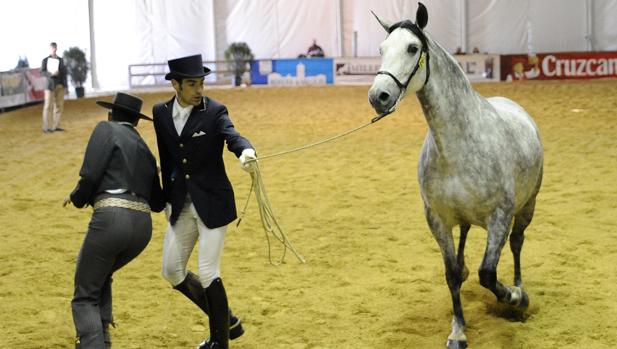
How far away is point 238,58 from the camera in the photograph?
2944 centimetres

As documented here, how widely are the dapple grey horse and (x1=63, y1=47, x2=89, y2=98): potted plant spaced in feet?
79.9

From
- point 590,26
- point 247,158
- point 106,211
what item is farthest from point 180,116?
point 590,26

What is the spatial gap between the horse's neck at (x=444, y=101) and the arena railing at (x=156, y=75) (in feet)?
81.9

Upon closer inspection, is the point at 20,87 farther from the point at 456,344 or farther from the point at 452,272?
the point at 456,344

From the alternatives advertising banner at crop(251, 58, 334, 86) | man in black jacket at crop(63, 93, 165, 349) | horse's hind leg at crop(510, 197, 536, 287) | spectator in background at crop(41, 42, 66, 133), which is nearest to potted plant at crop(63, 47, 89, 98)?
advertising banner at crop(251, 58, 334, 86)

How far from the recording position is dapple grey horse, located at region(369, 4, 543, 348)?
4.78 m

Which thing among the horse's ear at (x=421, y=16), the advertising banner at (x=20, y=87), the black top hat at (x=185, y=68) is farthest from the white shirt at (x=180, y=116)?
the advertising banner at (x=20, y=87)

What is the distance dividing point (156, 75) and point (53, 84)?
12.6 meters

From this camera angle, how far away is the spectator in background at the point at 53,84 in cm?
1702

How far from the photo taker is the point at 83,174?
4.61 metres

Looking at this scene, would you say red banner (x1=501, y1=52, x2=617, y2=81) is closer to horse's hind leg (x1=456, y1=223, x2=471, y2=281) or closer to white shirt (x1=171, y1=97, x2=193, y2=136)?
horse's hind leg (x1=456, y1=223, x2=471, y2=281)

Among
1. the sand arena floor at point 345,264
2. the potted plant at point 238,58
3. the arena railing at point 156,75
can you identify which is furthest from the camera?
the arena railing at point 156,75

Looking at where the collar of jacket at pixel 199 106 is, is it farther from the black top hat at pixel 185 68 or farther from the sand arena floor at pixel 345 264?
the sand arena floor at pixel 345 264

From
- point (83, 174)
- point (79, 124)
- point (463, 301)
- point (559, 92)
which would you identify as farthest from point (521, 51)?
point (83, 174)
